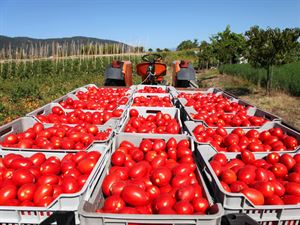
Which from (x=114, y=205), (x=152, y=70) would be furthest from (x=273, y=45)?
(x=114, y=205)

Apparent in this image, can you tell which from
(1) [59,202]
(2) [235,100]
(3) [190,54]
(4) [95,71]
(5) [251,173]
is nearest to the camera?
(1) [59,202]

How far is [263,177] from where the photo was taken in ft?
8.26

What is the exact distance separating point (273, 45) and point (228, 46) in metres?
18.0

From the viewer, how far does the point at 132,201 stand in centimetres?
223

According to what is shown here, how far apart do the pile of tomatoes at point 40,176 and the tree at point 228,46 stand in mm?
26920

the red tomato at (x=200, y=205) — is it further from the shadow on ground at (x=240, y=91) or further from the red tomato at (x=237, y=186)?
the shadow on ground at (x=240, y=91)

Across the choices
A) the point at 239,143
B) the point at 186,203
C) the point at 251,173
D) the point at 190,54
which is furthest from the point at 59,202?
the point at 190,54

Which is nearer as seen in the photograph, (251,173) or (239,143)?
(251,173)

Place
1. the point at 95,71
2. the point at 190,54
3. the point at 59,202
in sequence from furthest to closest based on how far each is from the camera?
the point at 190,54 < the point at 95,71 < the point at 59,202

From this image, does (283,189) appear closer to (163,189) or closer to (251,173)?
(251,173)

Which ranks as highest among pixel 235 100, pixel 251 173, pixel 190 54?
pixel 190 54

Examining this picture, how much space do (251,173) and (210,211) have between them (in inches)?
29.6

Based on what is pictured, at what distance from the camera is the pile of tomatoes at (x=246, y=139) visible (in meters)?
3.40

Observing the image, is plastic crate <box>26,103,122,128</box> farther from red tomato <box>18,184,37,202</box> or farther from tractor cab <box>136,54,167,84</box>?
tractor cab <box>136,54,167,84</box>
